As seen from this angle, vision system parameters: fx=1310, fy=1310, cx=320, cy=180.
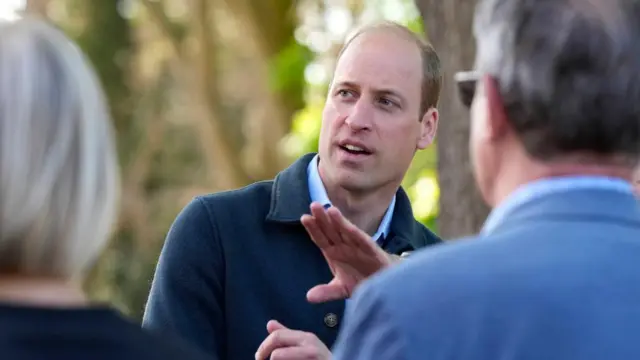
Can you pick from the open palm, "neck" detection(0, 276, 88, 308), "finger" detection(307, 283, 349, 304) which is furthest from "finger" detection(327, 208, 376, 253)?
"neck" detection(0, 276, 88, 308)

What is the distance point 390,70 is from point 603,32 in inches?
86.2

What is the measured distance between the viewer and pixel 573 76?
2.22 m

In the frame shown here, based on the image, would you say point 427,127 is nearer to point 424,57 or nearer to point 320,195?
point 424,57

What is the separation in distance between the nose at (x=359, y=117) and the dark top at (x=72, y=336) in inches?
86.0

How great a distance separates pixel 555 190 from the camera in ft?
7.32

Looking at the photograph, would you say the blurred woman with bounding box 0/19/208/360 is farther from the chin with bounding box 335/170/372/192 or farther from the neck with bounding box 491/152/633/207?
the chin with bounding box 335/170/372/192

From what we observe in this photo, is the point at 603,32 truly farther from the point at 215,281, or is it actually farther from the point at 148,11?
the point at 148,11

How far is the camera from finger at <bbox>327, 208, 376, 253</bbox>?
328cm

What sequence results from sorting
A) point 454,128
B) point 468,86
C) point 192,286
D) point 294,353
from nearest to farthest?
point 468,86, point 294,353, point 192,286, point 454,128

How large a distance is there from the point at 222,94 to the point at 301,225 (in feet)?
44.5

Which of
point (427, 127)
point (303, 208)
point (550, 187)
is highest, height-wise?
point (550, 187)

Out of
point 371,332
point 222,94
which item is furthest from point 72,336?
point 222,94

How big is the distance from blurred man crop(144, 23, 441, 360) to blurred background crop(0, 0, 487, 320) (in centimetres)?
168

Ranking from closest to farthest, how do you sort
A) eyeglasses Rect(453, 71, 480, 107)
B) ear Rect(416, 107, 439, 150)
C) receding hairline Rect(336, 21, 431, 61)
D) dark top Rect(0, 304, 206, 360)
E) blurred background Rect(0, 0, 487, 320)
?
dark top Rect(0, 304, 206, 360)
eyeglasses Rect(453, 71, 480, 107)
receding hairline Rect(336, 21, 431, 61)
ear Rect(416, 107, 439, 150)
blurred background Rect(0, 0, 487, 320)
